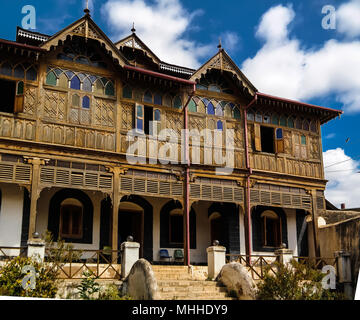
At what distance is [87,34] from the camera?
1800cm

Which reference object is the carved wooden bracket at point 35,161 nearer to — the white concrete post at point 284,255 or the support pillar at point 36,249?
the support pillar at point 36,249

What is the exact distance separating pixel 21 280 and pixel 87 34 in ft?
31.6

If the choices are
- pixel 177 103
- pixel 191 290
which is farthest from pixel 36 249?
pixel 177 103

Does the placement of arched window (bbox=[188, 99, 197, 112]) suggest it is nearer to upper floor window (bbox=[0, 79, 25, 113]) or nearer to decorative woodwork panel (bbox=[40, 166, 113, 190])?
decorative woodwork panel (bbox=[40, 166, 113, 190])

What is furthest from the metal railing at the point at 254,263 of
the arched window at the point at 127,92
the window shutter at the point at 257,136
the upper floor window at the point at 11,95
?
the upper floor window at the point at 11,95

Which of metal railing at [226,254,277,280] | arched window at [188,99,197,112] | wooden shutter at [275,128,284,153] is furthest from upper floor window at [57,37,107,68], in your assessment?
metal railing at [226,254,277,280]

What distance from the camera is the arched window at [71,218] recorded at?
18297mm

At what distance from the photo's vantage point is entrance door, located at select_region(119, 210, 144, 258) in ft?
65.4

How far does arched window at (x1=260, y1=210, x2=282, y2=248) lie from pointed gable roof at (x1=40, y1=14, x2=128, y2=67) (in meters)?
9.23

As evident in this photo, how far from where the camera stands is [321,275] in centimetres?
1470

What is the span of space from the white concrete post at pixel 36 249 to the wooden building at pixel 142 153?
112 inches
